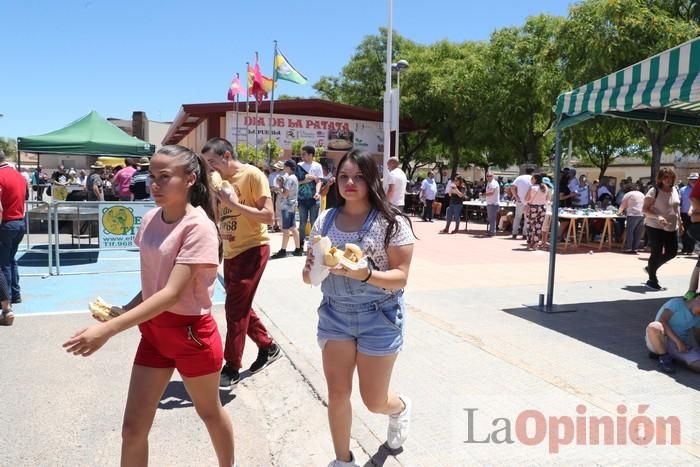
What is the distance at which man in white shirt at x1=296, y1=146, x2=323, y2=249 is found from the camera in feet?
37.3

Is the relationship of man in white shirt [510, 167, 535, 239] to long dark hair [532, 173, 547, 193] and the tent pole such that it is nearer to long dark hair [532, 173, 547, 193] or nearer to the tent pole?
long dark hair [532, 173, 547, 193]

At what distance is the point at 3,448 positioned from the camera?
3350mm

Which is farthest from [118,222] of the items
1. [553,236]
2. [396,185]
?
[553,236]

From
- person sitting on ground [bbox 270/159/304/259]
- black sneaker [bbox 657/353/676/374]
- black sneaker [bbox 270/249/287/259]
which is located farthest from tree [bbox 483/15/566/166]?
black sneaker [bbox 657/353/676/374]

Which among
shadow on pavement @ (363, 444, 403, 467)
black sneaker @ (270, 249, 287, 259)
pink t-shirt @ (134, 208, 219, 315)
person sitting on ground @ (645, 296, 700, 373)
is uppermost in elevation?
pink t-shirt @ (134, 208, 219, 315)

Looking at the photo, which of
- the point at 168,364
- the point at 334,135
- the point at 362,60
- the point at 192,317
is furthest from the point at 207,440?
the point at 362,60

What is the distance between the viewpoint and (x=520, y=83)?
2395cm

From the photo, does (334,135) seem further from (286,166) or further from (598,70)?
(286,166)

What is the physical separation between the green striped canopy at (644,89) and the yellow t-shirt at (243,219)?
3.91 m

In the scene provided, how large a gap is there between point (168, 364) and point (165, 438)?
1.16 meters

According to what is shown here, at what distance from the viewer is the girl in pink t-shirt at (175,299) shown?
245 cm

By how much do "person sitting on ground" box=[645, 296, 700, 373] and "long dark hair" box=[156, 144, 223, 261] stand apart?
383 cm

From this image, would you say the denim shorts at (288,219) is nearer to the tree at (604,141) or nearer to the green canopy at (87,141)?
the green canopy at (87,141)

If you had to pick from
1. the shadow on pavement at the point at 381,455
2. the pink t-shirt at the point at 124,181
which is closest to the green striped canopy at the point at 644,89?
the shadow on pavement at the point at 381,455
